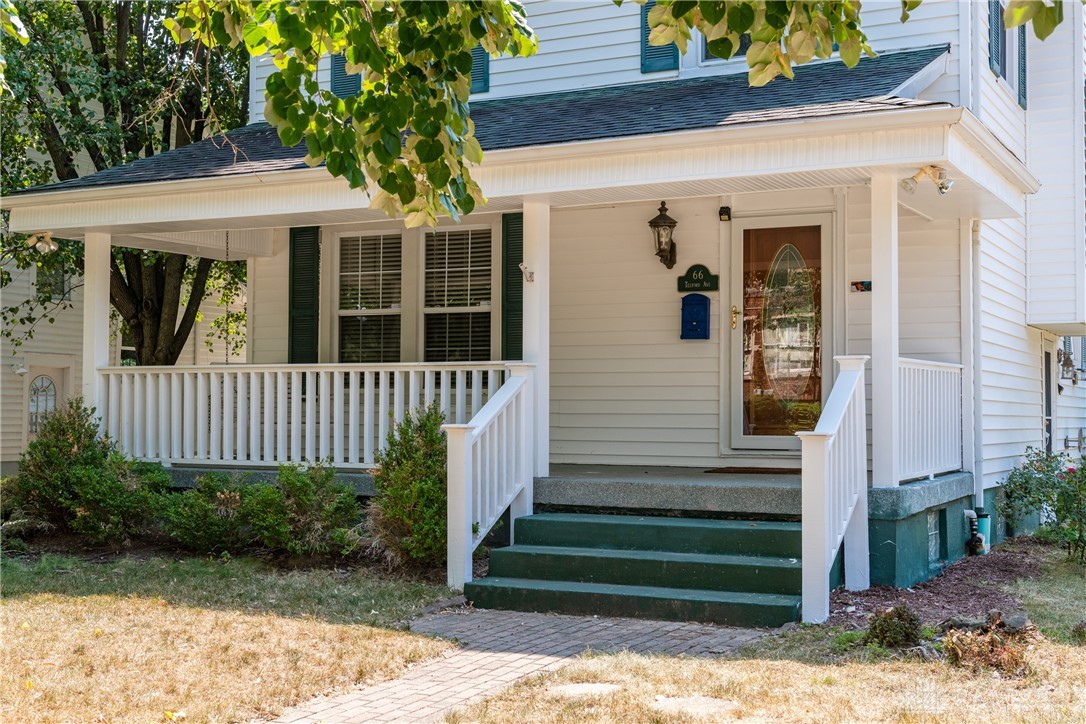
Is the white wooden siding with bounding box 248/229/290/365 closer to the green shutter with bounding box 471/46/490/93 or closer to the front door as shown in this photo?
the green shutter with bounding box 471/46/490/93

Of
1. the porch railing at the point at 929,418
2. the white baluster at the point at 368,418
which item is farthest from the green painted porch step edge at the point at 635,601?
the white baluster at the point at 368,418

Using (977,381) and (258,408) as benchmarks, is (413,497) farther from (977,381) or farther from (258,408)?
(977,381)

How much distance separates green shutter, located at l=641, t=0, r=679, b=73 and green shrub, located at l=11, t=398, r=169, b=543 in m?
5.64

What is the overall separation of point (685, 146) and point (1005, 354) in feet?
14.5

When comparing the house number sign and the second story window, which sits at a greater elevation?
the second story window

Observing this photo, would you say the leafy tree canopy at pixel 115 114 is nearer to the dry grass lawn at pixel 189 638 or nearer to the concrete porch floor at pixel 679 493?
the dry grass lawn at pixel 189 638

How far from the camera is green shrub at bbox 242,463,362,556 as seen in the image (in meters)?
8.45

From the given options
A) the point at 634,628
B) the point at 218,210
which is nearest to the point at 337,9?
the point at 634,628

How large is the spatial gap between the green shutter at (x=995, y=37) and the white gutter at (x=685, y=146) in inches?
57.9

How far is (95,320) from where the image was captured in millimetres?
10344

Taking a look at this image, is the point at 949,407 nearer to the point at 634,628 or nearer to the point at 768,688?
the point at 634,628

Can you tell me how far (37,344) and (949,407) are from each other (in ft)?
48.3

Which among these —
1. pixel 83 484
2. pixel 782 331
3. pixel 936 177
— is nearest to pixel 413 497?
pixel 83 484

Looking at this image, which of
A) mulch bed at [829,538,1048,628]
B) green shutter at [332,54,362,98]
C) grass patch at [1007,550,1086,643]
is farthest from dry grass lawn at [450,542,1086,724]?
green shutter at [332,54,362,98]
